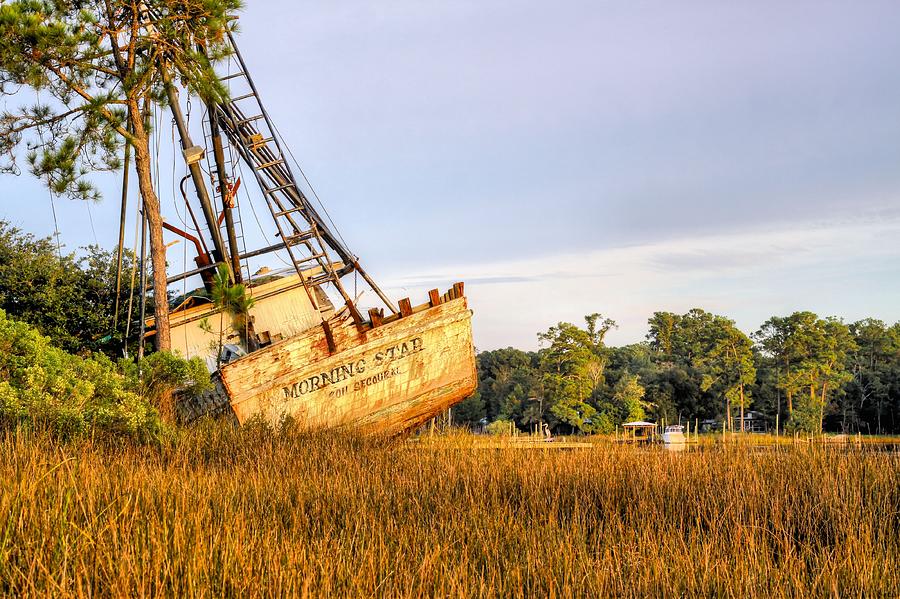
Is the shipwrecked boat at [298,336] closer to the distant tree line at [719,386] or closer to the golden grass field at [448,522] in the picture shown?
the golden grass field at [448,522]

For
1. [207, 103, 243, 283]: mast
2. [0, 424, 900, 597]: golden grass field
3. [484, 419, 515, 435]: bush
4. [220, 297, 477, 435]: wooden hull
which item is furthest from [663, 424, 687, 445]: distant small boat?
[207, 103, 243, 283]: mast

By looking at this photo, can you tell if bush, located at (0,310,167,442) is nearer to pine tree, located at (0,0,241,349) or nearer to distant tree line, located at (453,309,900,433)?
pine tree, located at (0,0,241,349)

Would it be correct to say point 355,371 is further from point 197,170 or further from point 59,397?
point 197,170

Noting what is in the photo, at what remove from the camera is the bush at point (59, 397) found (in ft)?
28.7

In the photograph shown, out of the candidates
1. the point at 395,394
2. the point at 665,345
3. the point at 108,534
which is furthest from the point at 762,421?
the point at 108,534

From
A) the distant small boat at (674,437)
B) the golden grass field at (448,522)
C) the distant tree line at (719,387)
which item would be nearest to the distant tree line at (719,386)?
the distant tree line at (719,387)

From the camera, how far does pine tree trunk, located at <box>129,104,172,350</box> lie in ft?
44.0

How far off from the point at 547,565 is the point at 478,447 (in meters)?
5.42

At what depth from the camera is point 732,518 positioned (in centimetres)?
667

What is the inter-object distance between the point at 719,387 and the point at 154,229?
47.5 metres

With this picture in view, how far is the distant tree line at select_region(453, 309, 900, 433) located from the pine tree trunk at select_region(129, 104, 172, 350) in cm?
3359

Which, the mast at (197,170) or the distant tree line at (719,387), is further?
the distant tree line at (719,387)

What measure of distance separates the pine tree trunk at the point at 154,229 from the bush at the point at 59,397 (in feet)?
11.8

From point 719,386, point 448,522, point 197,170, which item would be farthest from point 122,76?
point 719,386
